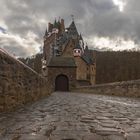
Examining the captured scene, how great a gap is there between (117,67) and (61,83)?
47264 millimetres

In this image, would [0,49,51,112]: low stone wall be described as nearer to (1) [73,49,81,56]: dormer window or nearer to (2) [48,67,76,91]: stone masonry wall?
(2) [48,67,76,91]: stone masonry wall

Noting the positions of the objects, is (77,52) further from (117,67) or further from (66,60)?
(117,67)

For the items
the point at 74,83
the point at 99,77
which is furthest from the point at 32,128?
the point at 99,77

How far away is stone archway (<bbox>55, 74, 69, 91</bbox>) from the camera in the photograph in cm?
3788

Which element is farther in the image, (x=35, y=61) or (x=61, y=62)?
(x=35, y=61)

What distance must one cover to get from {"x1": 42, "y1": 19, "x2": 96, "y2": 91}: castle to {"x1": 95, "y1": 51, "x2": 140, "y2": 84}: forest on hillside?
38.8ft

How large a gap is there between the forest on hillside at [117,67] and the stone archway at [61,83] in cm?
3848

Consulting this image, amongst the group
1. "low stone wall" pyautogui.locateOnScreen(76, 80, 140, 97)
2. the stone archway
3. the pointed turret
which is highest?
the pointed turret

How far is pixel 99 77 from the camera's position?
7925cm

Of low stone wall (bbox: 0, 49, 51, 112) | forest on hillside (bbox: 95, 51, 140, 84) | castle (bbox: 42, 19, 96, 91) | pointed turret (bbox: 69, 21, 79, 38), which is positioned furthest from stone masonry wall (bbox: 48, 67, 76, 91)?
forest on hillside (bbox: 95, 51, 140, 84)

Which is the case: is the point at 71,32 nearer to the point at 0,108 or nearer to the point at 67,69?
the point at 67,69

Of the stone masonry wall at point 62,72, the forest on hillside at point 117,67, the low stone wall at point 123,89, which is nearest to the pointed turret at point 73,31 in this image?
the forest on hillside at point 117,67

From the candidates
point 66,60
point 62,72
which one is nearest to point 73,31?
point 66,60

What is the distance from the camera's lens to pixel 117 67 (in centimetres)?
8294
